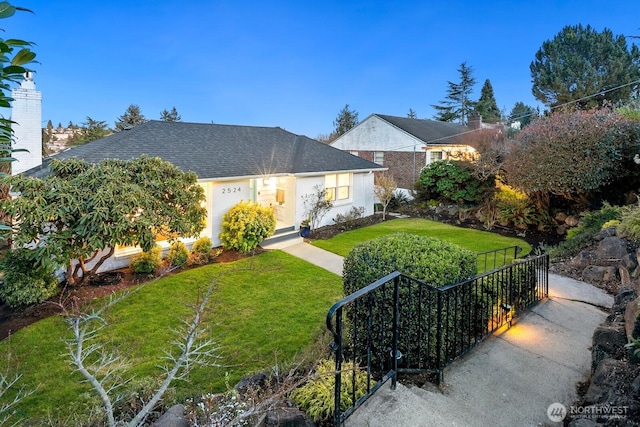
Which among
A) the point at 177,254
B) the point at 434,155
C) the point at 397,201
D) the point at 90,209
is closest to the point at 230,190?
the point at 177,254

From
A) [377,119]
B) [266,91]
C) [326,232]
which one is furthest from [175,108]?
[326,232]

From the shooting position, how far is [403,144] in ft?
73.9

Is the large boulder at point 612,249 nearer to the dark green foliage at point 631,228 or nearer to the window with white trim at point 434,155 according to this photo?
the dark green foliage at point 631,228

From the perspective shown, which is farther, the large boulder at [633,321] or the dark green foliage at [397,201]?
the dark green foliage at [397,201]

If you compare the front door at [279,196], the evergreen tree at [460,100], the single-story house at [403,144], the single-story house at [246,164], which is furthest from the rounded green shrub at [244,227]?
the evergreen tree at [460,100]

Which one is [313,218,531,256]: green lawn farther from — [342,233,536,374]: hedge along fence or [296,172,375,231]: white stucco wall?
[342,233,536,374]: hedge along fence

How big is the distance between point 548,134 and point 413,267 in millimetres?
11654

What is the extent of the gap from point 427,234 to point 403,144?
32.1 ft

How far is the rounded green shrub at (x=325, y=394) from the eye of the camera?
298 centimetres

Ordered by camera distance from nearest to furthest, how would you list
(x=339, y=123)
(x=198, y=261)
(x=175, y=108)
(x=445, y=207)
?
(x=198, y=261), (x=445, y=207), (x=175, y=108), (x=339, y=123)

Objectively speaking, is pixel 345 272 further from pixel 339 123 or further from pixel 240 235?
pixel 339 123

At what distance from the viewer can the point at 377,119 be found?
23906mm

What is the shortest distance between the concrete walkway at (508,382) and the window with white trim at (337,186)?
10.9m

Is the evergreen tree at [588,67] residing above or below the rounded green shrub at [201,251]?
above
